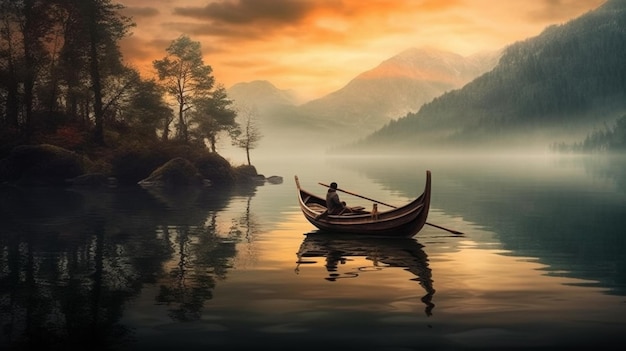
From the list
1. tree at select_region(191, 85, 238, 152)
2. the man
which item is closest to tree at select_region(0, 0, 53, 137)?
tree at select_region(191, 85, 238, 152)

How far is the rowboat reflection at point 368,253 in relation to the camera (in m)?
19.8

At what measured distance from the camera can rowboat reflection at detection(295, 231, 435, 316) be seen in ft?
65.1

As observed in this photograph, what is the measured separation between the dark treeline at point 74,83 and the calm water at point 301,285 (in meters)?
35.7

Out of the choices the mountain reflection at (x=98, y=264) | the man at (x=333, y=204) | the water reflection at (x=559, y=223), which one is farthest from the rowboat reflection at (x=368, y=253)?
the water reflection at (x=559, y=223)

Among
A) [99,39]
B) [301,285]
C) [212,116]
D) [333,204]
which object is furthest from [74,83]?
[301,285]

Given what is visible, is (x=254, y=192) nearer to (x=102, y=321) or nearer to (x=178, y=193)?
(x=178, y=193)

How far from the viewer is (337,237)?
28.7 metres

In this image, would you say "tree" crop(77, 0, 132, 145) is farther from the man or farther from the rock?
the man

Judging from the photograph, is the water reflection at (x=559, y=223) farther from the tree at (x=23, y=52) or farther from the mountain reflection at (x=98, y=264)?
the tree at (x=23, y=52)

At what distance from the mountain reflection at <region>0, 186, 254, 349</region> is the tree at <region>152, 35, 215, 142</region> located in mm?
34587

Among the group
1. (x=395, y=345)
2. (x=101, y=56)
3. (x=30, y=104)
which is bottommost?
(x=395, y=345)

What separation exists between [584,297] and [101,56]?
213ft

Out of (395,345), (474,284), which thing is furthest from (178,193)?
(395,345)

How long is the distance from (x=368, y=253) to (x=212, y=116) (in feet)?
195
